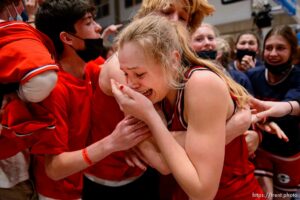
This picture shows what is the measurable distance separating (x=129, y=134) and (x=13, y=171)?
601mm

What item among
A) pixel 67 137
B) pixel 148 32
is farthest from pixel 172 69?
pixel 67 137

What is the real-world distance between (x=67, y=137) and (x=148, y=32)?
0.53m

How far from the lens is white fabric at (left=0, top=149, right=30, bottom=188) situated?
1493 mm

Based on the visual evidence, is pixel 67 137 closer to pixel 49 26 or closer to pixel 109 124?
pixel 109 124

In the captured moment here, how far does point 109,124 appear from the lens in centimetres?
147

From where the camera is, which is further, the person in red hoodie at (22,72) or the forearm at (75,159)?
A: the forearm at (75,159)

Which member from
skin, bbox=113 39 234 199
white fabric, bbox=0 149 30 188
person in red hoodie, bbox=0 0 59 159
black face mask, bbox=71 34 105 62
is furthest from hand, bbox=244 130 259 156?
white fabric, bbox=0 149 30 188

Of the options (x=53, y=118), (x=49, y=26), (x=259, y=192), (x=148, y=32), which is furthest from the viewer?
(x=49, y=26)

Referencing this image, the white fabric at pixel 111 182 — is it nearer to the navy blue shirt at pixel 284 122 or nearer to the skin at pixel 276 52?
the navy blue shirt at pixel 284 122

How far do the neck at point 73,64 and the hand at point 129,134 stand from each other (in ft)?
1.44

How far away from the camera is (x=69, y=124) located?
1460 millimetres

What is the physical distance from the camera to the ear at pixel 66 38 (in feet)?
5.24

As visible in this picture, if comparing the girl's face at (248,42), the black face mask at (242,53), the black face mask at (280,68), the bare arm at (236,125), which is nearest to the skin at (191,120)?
the bare arm at (236,125)

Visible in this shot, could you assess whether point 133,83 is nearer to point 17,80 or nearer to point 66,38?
point 17,80
